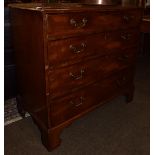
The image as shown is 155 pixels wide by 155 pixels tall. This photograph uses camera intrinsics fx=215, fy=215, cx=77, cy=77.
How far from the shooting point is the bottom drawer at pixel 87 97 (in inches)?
55.3

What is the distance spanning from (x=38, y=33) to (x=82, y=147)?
0.83 metres

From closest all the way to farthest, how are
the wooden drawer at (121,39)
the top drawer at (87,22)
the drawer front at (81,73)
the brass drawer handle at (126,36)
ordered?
the top drawer at (87,22) < the drawer front at (81,73) < the wooden drawer at (121,39) < the brass drawer handle at (126,36)

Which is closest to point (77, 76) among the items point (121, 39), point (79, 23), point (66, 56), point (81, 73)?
point (81, 73)

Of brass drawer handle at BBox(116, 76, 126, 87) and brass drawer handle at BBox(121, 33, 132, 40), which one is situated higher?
brass drawer handle at BBox(121, 33, 132, 40)

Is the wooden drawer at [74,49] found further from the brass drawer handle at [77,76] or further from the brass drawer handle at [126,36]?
the brass drawer handle at [126,36]

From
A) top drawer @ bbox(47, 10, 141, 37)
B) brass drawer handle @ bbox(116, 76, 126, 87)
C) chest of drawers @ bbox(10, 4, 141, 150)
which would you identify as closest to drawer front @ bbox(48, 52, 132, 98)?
chest of drawers @ bbox(10, 4, 141, 150)

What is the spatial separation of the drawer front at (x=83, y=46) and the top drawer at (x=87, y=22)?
5 cm

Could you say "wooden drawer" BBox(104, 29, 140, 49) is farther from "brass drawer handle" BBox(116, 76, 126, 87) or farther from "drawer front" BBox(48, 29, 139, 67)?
"brass drawer handle" BBox(116, 76, 126, 87)

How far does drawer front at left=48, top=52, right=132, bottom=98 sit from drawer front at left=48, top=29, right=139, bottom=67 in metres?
0.05

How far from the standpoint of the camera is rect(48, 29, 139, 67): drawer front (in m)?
1.25

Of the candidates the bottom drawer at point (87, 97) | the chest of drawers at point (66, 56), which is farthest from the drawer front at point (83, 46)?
the bottom drawer at point (87, 97)

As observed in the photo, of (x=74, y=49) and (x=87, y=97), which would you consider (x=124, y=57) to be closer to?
(x=87, y=97)

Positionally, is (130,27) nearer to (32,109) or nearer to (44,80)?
(44,80)

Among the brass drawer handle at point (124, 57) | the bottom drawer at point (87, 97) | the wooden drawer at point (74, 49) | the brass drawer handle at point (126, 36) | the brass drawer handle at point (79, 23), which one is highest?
the brass drawer handle at point (79, 23)
